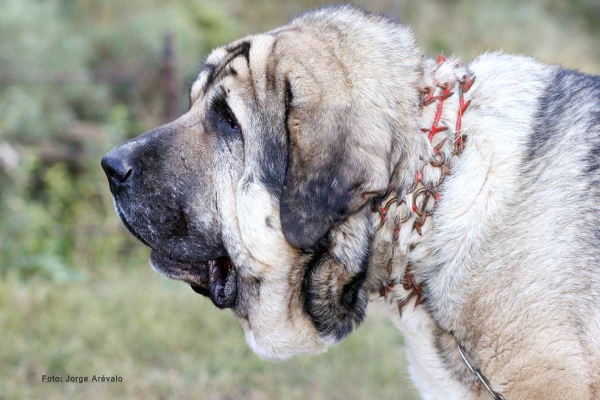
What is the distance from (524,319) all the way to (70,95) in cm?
703

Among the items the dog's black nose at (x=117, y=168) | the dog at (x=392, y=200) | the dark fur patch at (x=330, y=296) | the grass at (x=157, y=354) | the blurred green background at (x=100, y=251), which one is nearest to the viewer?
the dog at (x=392, y=200)

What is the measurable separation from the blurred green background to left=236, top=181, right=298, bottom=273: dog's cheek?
0.86 meters

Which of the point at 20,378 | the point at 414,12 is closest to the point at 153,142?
the point at 20,378

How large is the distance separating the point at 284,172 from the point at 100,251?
428cm

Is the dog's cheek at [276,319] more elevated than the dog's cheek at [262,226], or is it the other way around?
the dog's cheek at [262,226]

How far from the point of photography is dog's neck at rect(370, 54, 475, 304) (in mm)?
2480

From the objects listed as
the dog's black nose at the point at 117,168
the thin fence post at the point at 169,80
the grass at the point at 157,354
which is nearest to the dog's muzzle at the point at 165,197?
→ the dog's black nose at the point at 117,168

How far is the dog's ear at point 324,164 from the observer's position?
2.41 meters

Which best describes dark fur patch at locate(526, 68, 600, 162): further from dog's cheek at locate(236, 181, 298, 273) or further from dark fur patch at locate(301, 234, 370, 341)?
dog's cheek at locate(236, 181, 298, 273)

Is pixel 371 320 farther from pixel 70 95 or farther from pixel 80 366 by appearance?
pixel 70 95

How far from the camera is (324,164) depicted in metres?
2.46

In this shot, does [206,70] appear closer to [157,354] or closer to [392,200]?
[392,200]

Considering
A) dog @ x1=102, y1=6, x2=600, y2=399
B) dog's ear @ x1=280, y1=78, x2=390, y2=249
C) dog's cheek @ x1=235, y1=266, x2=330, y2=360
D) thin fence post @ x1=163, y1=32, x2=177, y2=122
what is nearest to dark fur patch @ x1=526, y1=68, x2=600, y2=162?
dog @ x1=102, y1=6, x2=600, y2=399

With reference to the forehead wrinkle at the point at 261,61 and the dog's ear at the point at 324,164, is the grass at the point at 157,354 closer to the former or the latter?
the dog's ear at the point at 324,164
